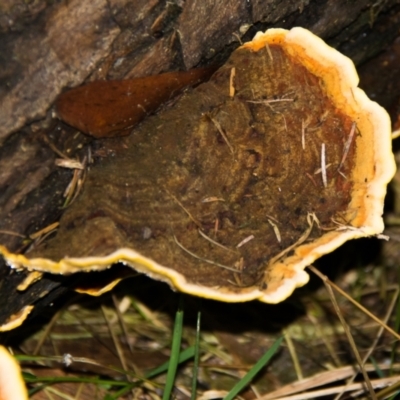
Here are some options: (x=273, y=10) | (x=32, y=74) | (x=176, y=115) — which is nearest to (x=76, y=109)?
(x=32, y=74)

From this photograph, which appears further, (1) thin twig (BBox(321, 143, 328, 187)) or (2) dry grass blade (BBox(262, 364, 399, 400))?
(2) dry grass blade (BBox(262, 364, 399, 400))

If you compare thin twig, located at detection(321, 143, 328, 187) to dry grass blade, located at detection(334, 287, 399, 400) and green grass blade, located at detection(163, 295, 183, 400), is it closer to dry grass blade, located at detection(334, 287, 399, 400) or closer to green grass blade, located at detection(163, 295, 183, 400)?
green grass blade, located at detection(163, 295, 183, 400)

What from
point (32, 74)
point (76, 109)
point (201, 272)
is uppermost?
point (32, 74)

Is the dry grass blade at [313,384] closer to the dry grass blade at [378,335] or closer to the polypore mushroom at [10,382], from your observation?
the dry grass blade at [378,335]

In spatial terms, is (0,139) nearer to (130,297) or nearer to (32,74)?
(32,74)

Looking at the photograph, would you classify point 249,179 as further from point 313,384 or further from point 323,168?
point 313,384

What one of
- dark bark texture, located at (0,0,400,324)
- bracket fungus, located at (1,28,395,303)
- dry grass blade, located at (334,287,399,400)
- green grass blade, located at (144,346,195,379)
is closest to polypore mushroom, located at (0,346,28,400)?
bracket fungus, located at (1,28,395,303)
